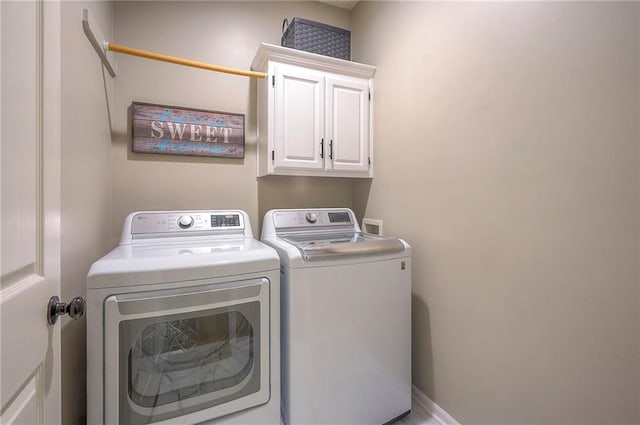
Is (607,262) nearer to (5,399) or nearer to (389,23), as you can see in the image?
(5,399)

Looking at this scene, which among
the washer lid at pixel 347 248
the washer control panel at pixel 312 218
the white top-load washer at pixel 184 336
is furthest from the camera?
the washer control panel at pixel 312 218

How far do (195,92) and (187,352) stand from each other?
161 centimetres

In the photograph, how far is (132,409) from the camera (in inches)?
43.3

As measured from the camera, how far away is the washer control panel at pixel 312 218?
1.91 m

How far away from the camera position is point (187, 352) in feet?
4.03

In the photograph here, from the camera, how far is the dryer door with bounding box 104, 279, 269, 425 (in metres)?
1.07

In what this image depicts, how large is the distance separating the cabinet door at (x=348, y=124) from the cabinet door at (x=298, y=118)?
0.25ft

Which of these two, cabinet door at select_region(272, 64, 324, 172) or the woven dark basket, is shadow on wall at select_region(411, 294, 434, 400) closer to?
cabinet door at select_region(272, 64, 324, 172)

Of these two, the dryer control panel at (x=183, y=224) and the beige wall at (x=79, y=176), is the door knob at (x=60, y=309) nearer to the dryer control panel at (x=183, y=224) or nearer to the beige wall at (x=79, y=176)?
the beige wall at (x=79, y=176)

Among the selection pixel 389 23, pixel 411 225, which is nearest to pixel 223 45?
pixel 389 23

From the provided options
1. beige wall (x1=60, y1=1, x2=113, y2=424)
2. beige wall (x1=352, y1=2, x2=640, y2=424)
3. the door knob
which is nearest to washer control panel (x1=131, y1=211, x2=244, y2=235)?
beige wall (x1=60, y1=1, x2=113, y2=424)

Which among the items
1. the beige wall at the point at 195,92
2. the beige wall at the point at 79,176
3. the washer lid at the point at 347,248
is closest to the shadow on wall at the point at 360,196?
the beige wall at the point at 195,92

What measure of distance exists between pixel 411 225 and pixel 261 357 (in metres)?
1.13

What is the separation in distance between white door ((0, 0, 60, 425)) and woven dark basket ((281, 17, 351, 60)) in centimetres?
142
